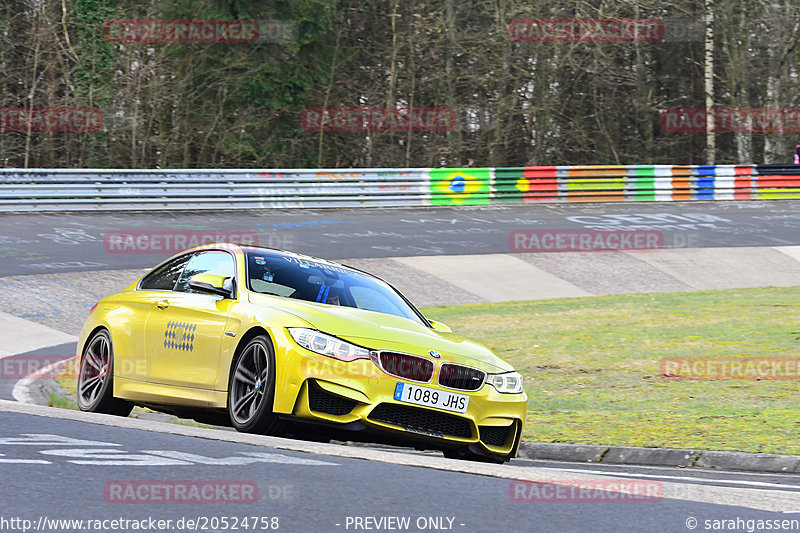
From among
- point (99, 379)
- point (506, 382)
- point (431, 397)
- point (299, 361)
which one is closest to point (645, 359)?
point (506, 382)

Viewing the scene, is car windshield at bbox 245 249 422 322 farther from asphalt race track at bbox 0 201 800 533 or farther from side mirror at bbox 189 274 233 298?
asphalt race track at bbox 0 201 800 533

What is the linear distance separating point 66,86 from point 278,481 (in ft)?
103

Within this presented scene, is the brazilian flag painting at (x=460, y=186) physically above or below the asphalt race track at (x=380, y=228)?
above

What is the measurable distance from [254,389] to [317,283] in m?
1.27

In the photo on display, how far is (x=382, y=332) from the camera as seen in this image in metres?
8.03

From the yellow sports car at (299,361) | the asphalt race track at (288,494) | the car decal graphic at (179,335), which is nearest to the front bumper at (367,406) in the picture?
the yellow sports car at (299,361)

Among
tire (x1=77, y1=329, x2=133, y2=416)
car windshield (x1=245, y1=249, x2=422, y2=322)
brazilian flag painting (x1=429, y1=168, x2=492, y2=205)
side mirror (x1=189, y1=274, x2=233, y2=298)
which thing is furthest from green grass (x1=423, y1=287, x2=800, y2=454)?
brazilian flag painting (x1=429, y1=168, x2=492, y2=205)

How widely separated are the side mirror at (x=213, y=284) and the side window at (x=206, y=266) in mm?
253

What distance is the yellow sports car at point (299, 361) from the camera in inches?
303

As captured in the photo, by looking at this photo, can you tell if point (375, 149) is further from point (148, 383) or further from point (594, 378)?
point (148, 383)

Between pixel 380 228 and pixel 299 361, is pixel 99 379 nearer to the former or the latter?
pixel 299 361

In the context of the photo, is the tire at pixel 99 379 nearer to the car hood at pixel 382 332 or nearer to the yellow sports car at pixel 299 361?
the yellow sports car at pixel 299 361

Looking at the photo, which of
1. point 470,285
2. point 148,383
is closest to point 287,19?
point 470,285

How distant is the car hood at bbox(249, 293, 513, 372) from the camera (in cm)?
788
